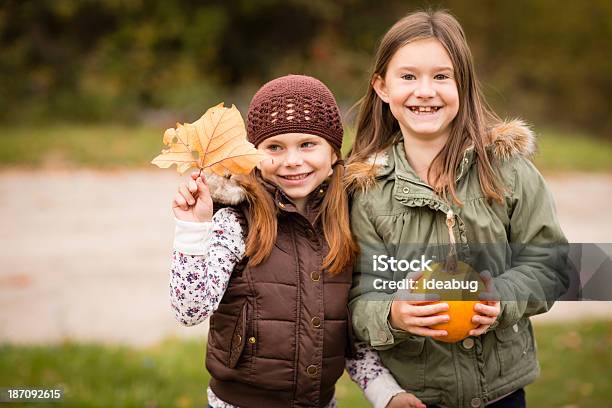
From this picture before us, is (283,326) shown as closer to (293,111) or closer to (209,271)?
(209,271)

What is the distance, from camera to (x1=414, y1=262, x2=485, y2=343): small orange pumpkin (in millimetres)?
2215

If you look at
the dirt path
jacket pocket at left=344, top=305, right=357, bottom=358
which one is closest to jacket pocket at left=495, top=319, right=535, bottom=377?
jacket pocket at left=344, top=305, right=357, bottom=358

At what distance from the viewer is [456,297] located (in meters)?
2.22

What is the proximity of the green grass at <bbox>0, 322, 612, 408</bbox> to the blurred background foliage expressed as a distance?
8792 mm

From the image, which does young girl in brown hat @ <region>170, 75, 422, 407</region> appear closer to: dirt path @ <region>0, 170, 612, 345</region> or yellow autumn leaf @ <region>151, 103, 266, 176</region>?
yellow autumn leaf @ <region>151, 103, 266, 176</region>

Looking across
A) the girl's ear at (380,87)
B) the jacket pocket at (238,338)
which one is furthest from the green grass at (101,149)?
the jacket pocket at (238,338)

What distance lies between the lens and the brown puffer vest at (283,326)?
240cm

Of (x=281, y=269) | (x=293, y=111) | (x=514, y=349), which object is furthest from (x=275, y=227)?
(x=514, y=349)

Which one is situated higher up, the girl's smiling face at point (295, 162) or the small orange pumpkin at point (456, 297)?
the girl's smiling face at point (295, 162)

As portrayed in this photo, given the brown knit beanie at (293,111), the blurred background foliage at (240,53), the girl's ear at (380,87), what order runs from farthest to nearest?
the blurred background foliage at (240,53), the girl's ear at (380,87), the brown knit beanie at (293,111)

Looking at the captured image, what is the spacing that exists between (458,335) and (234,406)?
76 centimetres

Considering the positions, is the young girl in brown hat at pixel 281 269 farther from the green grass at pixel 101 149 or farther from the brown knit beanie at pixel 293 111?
the green grass at pixel 101 149

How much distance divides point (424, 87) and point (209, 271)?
2.91 feet

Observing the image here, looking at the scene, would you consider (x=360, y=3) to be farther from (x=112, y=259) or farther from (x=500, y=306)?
(x=500, y=306)
